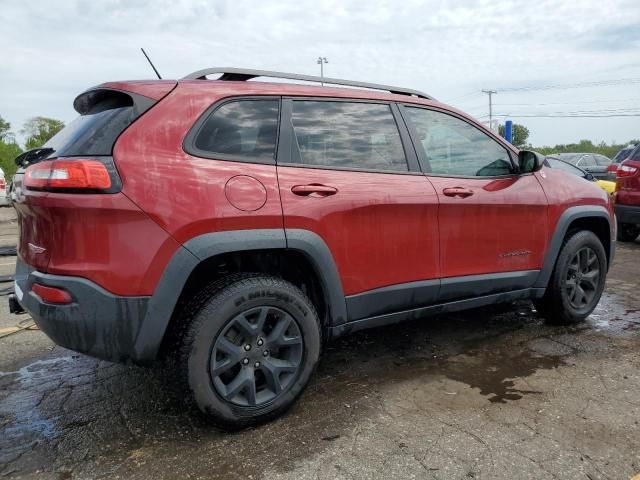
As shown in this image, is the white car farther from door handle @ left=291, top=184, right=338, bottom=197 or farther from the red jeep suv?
door handle @ left=291, top=184, right=338, bottom=197

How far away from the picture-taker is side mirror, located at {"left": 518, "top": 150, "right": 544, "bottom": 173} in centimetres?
360

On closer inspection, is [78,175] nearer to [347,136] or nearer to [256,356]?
[256,356]

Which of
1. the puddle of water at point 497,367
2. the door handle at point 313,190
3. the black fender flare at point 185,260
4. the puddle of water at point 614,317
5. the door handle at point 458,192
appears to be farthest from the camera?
the puddle of water at point 614,317

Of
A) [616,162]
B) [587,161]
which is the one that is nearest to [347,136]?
[616,162]

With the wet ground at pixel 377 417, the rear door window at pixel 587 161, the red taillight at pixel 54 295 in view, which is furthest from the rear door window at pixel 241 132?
the rear door window at pixel 587 161

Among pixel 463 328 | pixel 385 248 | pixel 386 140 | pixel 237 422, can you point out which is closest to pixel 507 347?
pixel 463 328

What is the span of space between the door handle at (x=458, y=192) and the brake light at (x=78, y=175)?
1937 mm

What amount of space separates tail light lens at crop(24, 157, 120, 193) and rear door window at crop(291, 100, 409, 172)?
92 centimetres

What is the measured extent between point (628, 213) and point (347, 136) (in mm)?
6438

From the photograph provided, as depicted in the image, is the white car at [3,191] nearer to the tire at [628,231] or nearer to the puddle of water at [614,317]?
the puddle of water at [614,317]

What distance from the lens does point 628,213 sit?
7.61 metres

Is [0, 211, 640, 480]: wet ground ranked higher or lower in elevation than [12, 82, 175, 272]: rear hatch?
lower

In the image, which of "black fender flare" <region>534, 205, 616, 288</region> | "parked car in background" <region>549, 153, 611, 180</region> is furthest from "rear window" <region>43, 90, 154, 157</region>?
"parked car in background" <region>549, 153, 611, 180</region>

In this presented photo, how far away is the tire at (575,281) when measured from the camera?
390 centimetres
